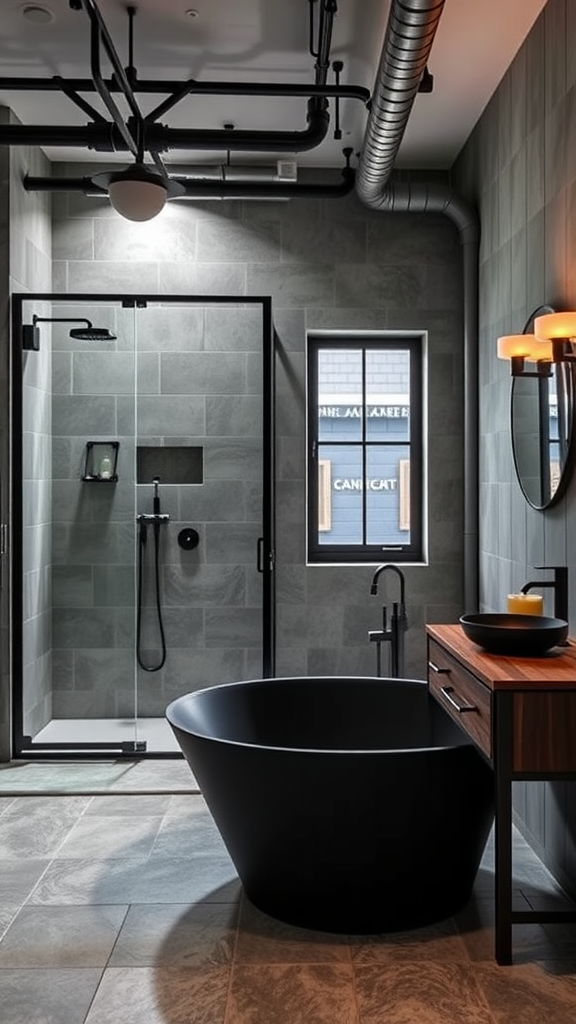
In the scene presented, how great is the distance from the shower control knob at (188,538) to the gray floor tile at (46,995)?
98.1 inches

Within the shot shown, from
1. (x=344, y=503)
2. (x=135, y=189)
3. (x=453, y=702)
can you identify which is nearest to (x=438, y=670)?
(x=453, y=702)

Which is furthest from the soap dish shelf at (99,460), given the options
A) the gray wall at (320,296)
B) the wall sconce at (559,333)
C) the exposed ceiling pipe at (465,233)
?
the wall sconce at (559,333)

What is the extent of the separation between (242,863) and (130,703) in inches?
70.7

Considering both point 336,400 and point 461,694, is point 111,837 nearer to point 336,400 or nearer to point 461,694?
point 461,694

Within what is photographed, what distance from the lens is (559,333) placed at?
110 inches

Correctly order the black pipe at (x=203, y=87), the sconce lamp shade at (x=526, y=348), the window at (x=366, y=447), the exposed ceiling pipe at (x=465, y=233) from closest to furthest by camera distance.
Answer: the sconce lamp shade at (x=526, y=348) < the black pipe at (x=203, y=87) < the exposed ceiling pipe at (x=465, y=233) < the window at (x=366, y=447)

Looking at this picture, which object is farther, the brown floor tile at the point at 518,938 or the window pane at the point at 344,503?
the window pane at the point at 344,503

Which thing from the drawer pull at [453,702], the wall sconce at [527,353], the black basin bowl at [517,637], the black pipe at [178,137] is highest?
the black pipe at [178,137]

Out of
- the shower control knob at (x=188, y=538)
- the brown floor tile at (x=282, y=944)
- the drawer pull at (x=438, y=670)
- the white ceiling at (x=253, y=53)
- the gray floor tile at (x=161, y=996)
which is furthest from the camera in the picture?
the shower control knob at (x=188, y=538)

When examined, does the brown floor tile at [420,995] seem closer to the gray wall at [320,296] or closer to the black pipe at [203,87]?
the gray wall at [320,296]

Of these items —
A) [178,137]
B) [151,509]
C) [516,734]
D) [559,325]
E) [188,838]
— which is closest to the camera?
[516,734]

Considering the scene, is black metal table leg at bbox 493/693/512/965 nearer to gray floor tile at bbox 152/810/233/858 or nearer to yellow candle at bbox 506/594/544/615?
yellow candle at bbox 506/594/544/615

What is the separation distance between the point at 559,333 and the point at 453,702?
122 centimetres

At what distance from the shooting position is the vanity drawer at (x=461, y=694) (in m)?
2.34
